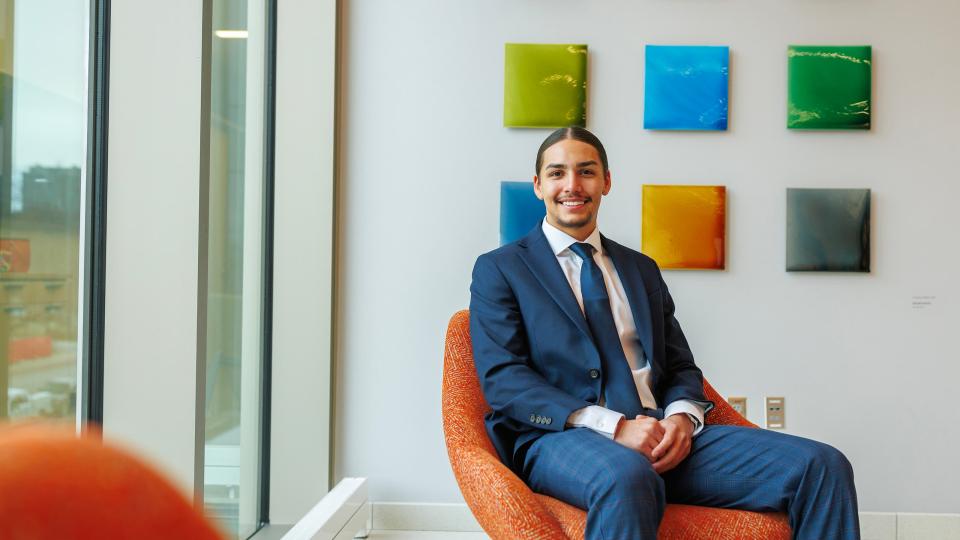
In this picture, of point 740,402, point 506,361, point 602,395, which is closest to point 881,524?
point 740,402

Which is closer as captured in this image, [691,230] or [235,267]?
[235,267]

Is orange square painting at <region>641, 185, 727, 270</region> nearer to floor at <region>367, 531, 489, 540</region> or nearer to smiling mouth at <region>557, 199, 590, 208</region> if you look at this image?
smiling mouth at <region>557, 199, 590, 208</region>

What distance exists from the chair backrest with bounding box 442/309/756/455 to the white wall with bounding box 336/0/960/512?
33.1 inches

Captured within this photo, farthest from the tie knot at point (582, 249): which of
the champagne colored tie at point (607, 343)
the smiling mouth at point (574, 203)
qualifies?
the smiling mouth at point (574, 203)

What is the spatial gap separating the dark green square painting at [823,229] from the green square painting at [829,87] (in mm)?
263

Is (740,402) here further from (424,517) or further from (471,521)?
(424,517)

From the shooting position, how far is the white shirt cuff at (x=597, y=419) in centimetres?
170

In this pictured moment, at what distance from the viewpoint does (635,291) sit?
2.01m

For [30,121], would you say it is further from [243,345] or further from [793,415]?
[793,415]

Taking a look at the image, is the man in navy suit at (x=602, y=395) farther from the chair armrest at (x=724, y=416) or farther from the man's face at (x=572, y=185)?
the chair armrest at (x=724, y=416)

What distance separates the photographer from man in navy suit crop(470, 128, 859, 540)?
1539 mm

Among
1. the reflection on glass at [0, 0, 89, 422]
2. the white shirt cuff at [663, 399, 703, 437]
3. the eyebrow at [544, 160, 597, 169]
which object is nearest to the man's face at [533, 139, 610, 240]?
the eyebrow at [544, 160, 597, 169]

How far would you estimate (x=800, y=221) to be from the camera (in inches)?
113

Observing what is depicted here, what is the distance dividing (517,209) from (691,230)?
653mm
